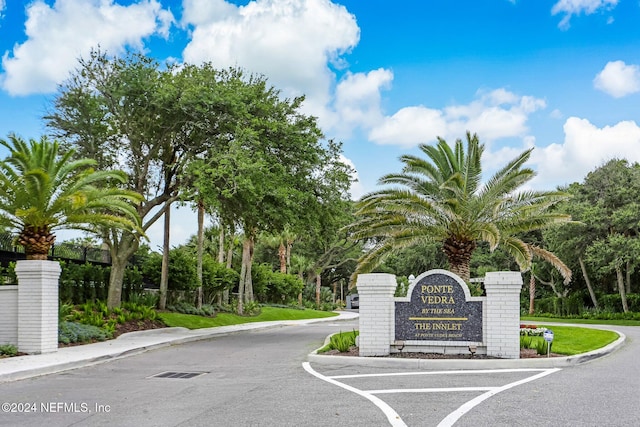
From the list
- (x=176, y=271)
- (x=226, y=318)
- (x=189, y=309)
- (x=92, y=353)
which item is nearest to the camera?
(x=92, y=353)

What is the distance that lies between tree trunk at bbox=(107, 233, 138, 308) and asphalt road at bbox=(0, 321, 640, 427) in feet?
33.7

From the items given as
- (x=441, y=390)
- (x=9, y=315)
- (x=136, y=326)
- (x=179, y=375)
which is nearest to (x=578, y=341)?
(x=441, y=390)

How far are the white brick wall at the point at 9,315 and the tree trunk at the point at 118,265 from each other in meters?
7.44

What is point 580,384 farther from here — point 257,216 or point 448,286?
point 257,216

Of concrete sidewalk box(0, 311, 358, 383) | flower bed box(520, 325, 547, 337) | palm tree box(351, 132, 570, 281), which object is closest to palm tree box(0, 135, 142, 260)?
concrete sidewalk box(0, 311, 358, 383)

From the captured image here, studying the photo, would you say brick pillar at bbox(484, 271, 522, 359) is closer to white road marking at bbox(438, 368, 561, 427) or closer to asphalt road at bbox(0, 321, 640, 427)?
asphalt road at bbox(0, 321, 640, 427)

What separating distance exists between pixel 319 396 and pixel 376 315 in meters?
5.50

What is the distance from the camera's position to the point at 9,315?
675 inches

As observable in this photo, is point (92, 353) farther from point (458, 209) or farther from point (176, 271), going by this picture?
point (176, 271)

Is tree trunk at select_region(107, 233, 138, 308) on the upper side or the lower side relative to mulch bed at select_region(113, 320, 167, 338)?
upper

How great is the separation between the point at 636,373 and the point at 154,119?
62.7ft

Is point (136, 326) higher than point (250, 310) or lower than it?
higher

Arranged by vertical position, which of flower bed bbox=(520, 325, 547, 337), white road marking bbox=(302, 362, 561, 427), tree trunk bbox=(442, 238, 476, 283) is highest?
tree trunk bbox=(442, 238, 476, 283)

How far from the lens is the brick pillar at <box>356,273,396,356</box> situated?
15414 mm
